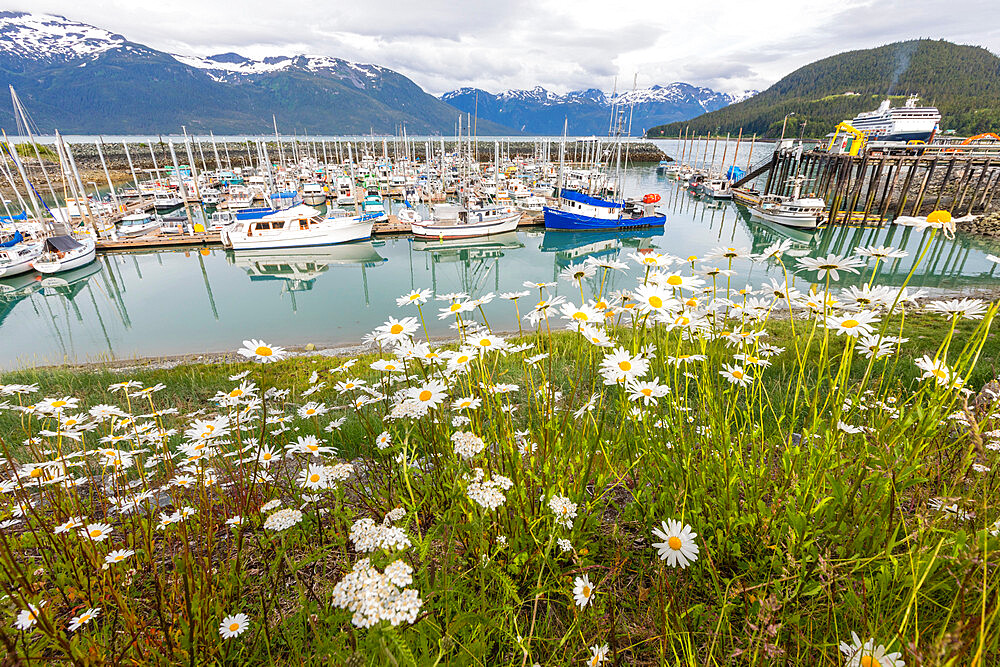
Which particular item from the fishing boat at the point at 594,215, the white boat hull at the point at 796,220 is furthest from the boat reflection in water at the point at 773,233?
the fishing boat at the point at 594,215

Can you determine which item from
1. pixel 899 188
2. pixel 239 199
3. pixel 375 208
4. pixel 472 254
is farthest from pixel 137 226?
pixel 899 188

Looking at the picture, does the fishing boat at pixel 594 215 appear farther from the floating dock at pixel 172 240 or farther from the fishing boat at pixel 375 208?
the fishing boat at pixel 375 208

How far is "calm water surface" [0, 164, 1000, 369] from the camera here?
13.6 metres

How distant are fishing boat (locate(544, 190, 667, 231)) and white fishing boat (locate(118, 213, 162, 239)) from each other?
82.8 feet

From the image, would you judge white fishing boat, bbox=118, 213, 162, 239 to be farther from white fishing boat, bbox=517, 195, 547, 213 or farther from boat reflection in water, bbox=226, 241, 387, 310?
white fishing boat, bbox=517, 195, 547, 213

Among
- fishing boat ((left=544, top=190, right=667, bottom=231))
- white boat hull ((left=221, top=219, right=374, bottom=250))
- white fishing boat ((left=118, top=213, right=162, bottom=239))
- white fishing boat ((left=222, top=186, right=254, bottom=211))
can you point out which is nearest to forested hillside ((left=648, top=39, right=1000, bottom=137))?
fishing boat ((left=544, top=190, right=667, bottom=231))

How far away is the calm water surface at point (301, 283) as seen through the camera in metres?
13.6

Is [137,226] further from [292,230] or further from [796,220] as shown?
[796,220]

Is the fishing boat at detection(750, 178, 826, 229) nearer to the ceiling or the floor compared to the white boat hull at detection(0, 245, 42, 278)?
nearer to the ceiling

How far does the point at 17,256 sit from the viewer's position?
18.9m

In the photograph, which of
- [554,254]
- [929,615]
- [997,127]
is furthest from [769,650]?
[997,127]

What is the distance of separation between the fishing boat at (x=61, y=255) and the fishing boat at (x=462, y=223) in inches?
651

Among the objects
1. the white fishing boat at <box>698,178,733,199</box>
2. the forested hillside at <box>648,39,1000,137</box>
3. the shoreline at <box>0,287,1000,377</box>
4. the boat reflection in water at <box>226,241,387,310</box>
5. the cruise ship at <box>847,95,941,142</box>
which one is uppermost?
the forested hillside at <box>648,39,1000,137</box>

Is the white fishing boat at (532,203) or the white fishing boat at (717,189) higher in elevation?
the white fishing boat at (717,189)
